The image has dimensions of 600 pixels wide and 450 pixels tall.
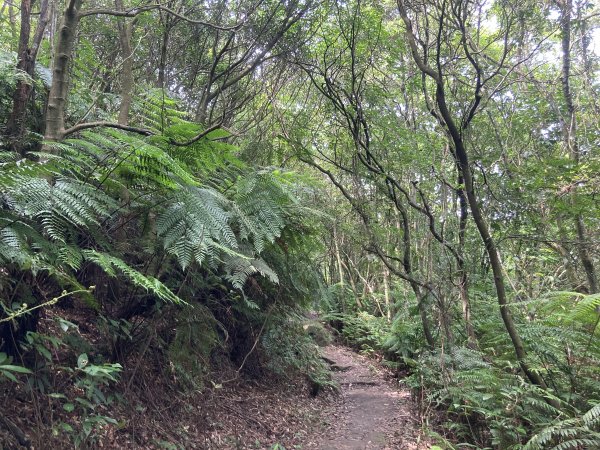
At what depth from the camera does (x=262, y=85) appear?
7.51m

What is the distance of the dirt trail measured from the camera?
5.39 m

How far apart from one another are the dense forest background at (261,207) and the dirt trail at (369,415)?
0.49 m

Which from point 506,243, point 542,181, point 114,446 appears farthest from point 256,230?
point 506,243

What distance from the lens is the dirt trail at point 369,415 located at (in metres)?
5.39

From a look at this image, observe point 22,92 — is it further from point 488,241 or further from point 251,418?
point 488,241

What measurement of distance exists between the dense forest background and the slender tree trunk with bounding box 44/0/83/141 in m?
0.01

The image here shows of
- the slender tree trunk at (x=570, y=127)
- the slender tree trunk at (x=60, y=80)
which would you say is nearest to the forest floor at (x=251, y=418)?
the slender tree trunk at (x=60, y=80)

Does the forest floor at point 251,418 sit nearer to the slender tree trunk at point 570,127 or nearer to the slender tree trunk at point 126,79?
the slender tree trunk at point 126,79

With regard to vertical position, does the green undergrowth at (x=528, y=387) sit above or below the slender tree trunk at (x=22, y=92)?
below

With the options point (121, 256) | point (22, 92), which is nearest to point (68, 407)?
point (121, 256)

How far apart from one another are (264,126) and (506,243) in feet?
16.9

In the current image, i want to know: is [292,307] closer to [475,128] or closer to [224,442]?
[224,442]

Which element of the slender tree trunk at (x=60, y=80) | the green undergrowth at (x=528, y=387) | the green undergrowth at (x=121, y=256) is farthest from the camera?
the green undergrowth at (x=528, y=387)

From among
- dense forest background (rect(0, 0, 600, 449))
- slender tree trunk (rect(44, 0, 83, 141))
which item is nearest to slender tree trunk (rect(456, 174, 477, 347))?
dense forest background (rect(0, 0, 600, 449))
